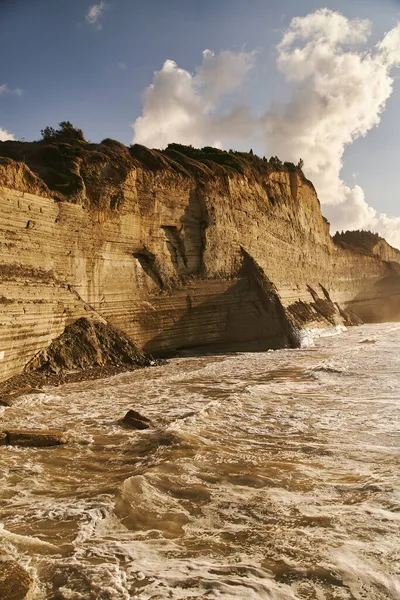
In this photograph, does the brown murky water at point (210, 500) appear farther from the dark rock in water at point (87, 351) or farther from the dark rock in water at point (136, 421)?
the dark rock in water at point (87, 351)

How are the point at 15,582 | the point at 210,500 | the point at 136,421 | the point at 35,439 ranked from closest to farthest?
the point at 15,582, the point at 210,500, the point at 35,439, the point at 136,421

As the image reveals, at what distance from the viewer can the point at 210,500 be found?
440 centimetres

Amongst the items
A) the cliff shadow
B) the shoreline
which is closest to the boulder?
the shoreline

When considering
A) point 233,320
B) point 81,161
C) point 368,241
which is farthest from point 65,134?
point 368,241

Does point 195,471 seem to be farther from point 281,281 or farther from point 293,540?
point 281,281

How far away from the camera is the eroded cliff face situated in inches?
445

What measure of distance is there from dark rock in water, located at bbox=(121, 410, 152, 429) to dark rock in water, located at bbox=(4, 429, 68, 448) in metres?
1.21

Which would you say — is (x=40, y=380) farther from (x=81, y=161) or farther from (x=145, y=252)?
(x=81, y=161)

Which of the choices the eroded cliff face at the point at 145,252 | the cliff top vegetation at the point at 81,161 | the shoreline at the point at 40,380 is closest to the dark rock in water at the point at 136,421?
the shoreline at the point at 40,380

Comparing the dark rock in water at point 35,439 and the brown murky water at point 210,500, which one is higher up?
the dark rock in water at point 35,439

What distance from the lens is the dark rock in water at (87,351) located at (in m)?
11.5

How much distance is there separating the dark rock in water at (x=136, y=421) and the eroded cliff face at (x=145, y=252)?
14.5 feet

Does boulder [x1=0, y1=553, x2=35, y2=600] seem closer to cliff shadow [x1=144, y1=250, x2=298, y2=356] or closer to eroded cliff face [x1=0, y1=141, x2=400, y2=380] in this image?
eroded cliff face [x1=0, y1=141, x2=400, y2=380]

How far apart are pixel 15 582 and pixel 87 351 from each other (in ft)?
32.0
